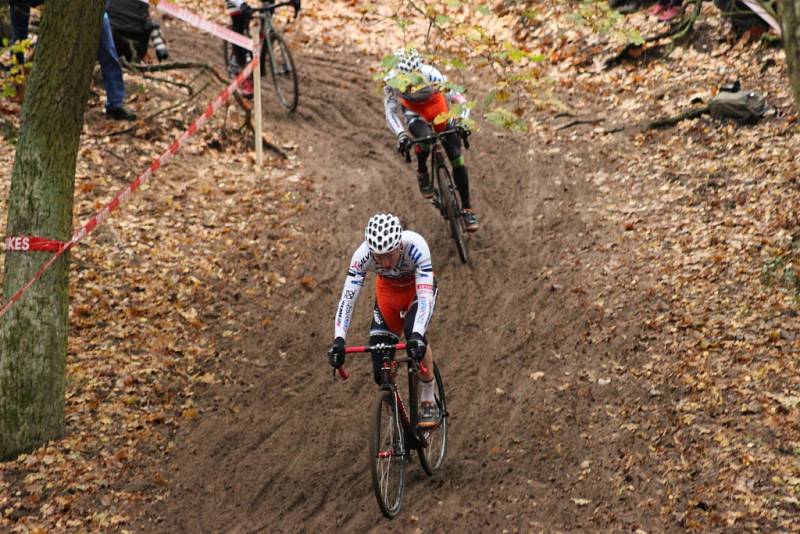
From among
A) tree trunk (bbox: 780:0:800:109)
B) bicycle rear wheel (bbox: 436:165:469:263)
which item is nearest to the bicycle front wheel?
bicycle rear wheel (bbox: 436:165:469:263)

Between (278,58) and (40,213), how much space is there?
823 cm

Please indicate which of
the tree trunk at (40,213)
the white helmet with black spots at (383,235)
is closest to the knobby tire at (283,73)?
the tree trunk at (40,213)

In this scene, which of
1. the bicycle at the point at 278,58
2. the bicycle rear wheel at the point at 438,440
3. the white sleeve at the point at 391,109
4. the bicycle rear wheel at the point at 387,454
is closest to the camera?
the bicycle rear wheel at the point at 387,454

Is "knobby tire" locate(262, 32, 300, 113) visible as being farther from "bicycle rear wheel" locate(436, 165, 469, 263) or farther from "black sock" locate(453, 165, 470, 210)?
"bicycle rear wheel" locate(436, 165, 469, 263)

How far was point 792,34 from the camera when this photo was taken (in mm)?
3900

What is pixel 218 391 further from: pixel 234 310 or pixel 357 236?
pixel 357 236

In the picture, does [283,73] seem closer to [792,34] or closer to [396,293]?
[396,293]

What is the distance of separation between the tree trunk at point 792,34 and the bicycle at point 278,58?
9.84m

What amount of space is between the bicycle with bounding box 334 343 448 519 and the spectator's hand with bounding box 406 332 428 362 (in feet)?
0.18

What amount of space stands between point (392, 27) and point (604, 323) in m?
10.9

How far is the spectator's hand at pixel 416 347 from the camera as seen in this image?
5.98 metres

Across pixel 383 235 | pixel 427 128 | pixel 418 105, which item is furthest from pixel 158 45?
pixel 383 235

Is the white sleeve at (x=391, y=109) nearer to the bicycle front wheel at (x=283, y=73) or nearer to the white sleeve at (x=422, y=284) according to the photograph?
the bicycle front wheel at (x=283, y=73)

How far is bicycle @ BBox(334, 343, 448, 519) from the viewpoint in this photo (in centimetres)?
584
